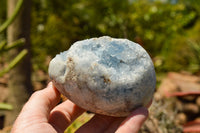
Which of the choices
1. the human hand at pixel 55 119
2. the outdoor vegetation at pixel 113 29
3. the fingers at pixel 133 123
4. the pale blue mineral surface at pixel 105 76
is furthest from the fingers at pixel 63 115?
the outdoor vegetation at pixel 113 29

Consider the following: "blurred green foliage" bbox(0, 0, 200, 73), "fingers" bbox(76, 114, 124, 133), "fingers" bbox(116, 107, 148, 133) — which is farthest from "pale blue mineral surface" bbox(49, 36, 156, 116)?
"blurred green foliage" bbox(0, 0, 200, 73)

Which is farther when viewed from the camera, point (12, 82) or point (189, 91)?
point (189, 91)

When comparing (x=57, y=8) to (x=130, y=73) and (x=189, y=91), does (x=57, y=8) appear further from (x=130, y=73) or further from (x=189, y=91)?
(x=130, y=73)

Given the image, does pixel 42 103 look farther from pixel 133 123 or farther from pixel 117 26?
pixel 117 26

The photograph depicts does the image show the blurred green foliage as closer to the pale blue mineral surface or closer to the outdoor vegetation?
the outdoor vegetation

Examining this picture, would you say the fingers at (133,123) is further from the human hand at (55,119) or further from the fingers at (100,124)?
the fingers at (100,124)

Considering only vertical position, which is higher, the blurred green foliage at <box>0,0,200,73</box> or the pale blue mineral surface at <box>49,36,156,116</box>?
the pale blue mineral surface at <box>49,36,156,116</box>

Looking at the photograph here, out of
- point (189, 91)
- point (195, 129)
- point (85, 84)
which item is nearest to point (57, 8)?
point (189, 91)
